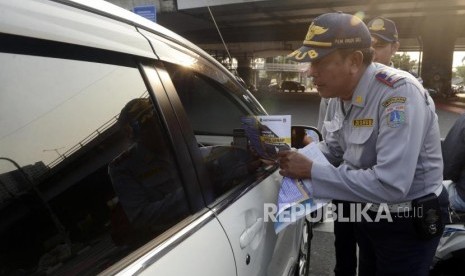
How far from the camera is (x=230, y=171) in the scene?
187 cm

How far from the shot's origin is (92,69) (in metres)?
1.14

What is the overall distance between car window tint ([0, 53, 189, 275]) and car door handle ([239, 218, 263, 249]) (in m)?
0.29

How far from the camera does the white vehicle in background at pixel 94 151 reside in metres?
0.95

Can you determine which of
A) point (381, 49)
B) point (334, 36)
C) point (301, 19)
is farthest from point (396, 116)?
point (301, 19)

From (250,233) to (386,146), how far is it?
0.66m

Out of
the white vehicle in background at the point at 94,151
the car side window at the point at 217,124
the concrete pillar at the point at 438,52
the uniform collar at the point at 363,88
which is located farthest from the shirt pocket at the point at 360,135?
the concrete pillar at the point at 438,52

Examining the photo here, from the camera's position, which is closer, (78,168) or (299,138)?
(78,168)

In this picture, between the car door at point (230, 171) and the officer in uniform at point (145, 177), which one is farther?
the car door at point (230, 171)

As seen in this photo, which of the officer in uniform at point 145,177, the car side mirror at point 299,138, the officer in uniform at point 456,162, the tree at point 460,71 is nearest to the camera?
the officer in uniform at point 145,177

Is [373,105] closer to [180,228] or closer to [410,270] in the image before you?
[410,270]

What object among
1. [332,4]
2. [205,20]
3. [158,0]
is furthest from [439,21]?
[158,0]

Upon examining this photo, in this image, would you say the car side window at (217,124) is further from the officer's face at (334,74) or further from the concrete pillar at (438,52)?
the concrete pillar at (438,52)

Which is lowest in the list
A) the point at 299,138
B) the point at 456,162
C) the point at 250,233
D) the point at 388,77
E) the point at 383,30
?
the point at 456,162

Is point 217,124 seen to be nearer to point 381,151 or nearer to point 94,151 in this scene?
point 381,151
